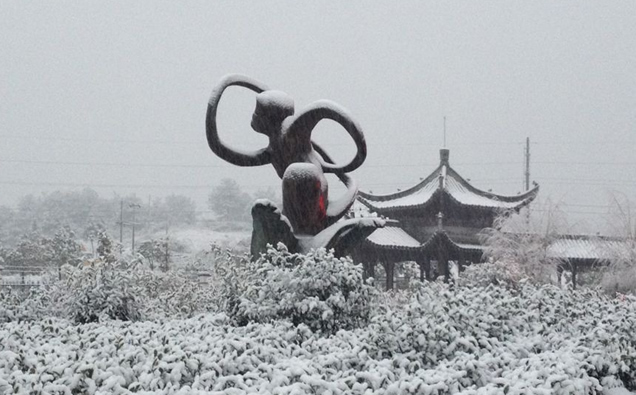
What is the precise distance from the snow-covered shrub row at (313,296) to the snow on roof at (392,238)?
1292 cm

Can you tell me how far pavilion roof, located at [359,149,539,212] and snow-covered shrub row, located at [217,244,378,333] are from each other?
567 inches

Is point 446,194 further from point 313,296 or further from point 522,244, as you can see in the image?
point 313,296

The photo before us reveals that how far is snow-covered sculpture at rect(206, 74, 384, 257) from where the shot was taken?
7113 mm

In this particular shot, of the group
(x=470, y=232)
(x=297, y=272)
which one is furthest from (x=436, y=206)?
(x=297, y=272)

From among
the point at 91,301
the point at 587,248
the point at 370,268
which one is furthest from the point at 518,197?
the point at 91,301

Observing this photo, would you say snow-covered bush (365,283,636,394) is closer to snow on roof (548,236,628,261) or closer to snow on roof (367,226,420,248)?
snow on roof (367,226,420,248)

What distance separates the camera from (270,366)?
3242mm

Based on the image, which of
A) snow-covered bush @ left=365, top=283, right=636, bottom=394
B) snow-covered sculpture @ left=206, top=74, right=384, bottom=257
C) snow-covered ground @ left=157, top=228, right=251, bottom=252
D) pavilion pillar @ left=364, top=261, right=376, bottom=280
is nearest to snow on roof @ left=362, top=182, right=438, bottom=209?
pavilion pillar @ left=364, top=261, right=376, bottom=280

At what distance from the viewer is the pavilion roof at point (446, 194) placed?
20.2 m

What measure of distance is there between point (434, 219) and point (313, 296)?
15286mm

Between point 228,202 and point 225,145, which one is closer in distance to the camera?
point 225,145

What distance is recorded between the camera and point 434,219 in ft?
67.1

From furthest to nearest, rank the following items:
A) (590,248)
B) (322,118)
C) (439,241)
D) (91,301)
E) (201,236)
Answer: (201,236) < (590,248) < (439,241) < (322,118) < (91,301)

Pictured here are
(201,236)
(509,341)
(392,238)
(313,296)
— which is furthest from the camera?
(201,236)
